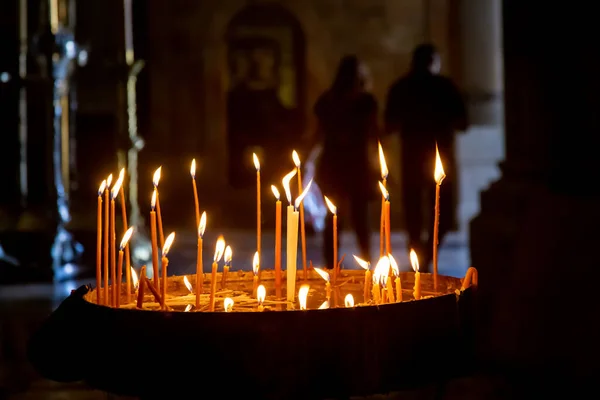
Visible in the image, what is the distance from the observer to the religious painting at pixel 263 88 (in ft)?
44.4

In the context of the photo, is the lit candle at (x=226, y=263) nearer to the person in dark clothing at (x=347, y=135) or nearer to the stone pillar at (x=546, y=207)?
the stone pillar at (x=546, y=207)

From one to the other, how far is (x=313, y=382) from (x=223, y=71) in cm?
1198

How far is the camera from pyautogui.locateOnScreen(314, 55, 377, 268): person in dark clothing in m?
6.75

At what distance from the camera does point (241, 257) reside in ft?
31.2

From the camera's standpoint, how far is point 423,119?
269 inches

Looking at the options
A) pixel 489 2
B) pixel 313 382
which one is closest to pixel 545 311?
pixel 313 382

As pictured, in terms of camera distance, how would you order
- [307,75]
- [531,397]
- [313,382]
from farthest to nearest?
[307,75] → [531,397] → [313,382]

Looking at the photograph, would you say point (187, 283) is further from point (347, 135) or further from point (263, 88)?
point (263, 88)

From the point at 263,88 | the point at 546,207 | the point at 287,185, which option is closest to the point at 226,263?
the point at 287,185

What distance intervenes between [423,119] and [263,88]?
23.5 feet

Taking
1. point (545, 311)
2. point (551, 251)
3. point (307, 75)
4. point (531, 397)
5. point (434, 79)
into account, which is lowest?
point (531, 397)

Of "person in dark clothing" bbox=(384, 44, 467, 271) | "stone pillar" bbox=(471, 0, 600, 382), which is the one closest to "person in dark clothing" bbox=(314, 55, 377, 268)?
"person in dark clothing" bbox=(384, 44, 467, 271)

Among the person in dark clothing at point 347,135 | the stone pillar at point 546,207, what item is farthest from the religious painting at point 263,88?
the stone pillar at point 546,207

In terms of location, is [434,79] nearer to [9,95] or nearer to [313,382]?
[313,382]
